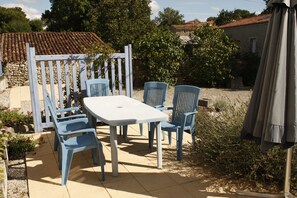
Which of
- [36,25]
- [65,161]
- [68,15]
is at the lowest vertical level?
[65,161]

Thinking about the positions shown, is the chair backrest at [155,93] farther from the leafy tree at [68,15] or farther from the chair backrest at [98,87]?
the leafy tree at [68,15]

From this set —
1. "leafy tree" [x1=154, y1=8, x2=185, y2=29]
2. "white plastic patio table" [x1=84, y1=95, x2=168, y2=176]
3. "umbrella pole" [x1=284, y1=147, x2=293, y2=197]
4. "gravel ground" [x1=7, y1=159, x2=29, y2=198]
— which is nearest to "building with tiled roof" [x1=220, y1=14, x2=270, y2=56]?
"white plastic patio table" [x1=84, y1=95, x2=168, y2=176]

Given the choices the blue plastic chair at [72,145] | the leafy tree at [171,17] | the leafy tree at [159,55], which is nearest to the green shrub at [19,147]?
the blue plastic chair at [72,145]

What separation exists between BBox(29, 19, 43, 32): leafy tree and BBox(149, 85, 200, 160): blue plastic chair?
126ft

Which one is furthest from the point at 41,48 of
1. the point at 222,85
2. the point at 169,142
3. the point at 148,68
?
the point at 169,142

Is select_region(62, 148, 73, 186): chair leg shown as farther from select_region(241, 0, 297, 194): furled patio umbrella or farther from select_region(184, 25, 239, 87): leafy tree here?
select_region(184, 25, 239, 87): leafy tree

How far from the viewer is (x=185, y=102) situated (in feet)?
15.6

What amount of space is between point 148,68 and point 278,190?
36.7 ft

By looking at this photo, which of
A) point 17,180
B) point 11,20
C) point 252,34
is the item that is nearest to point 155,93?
point 17,180

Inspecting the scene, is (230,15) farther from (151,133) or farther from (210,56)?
(151,133)

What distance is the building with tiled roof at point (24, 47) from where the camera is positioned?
16.7 meters

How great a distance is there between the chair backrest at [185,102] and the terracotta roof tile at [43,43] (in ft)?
42.6

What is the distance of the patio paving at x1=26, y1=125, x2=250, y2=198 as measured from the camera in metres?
3.47

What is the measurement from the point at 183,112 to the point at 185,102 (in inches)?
6.9
